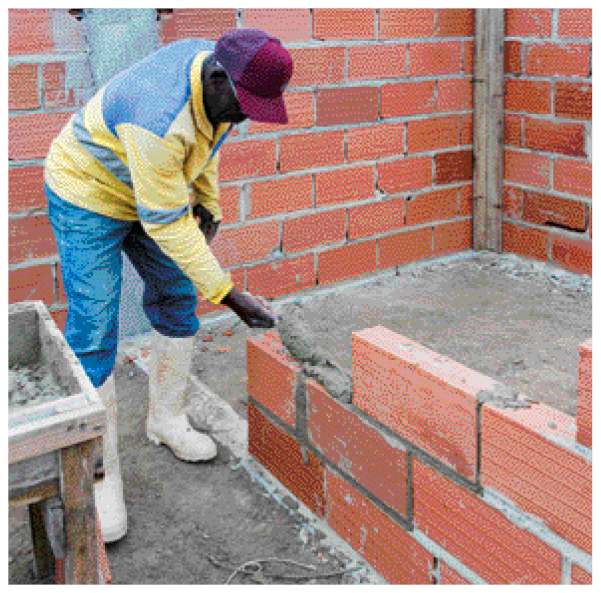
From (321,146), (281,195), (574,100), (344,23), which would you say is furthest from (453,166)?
(281,195)

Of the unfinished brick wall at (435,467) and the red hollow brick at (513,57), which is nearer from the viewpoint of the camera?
the unfinished brick wall at (435,467)

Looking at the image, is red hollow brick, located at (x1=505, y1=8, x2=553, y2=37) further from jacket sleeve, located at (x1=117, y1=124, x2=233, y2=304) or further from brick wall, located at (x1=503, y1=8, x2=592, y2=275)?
jacket sleeve, located at (x1=117, y1=124, x2=233, y2=304)

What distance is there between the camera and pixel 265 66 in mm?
2066

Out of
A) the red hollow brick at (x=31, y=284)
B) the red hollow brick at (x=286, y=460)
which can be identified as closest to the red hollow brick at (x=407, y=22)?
the red hollow brick at (x=31, y=284)

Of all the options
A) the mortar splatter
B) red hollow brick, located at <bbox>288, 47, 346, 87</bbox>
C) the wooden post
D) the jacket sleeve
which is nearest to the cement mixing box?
the jacket sleeve

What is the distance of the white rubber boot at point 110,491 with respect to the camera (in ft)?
8.34

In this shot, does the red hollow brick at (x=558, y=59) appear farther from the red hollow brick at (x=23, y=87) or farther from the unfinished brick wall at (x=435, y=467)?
the red hollow brick at (x=23, y=87)

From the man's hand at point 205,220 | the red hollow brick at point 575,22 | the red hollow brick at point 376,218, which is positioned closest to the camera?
the man's hand at point 205,220

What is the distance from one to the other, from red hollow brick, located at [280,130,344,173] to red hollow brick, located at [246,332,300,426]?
164 cm

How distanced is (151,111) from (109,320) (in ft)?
2.57

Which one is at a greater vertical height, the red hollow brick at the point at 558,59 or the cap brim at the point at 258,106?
the red hollow brick at the point at 558,59

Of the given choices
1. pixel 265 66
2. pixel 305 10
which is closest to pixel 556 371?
pixel 265 66

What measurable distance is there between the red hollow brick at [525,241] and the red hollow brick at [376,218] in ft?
2.52

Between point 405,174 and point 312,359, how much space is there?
2.50m
